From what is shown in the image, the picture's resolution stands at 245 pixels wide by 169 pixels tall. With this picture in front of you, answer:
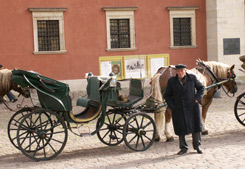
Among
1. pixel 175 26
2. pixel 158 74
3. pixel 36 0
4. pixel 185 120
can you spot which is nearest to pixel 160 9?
pixel 175 26

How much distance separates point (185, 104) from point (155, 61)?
13663mm

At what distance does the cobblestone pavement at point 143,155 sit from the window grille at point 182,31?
43.9 ft

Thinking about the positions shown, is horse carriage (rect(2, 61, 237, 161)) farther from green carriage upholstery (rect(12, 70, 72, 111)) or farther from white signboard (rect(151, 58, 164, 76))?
white signboard (rect(151, 58, 164, 76))

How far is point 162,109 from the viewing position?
26.7 feet

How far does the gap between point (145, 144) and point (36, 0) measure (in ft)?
43.6

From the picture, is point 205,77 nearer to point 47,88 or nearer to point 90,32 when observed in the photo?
point 47,88

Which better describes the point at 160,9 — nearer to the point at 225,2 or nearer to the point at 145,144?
the point at 225,2

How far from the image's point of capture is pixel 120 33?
2114cm

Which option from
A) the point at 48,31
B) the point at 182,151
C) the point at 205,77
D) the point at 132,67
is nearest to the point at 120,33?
the point at 132,67

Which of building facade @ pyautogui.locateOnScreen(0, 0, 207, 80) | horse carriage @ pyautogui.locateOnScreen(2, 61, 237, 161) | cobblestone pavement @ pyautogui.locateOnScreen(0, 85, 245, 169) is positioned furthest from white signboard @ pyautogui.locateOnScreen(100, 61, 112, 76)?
horse carriage @ pyautogui.locateOnScreen(2, 61, 237, 161)

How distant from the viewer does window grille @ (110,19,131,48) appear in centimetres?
2098

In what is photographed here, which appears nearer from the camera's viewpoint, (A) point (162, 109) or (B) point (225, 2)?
(A) point (162, 109)

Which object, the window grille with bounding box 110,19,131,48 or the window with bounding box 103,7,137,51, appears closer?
the window with bounding box 103,7,137,51

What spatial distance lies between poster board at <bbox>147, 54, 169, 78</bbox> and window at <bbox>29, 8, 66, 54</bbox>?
4.23m
